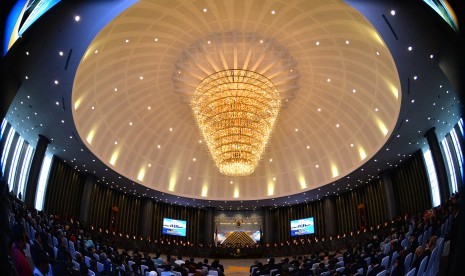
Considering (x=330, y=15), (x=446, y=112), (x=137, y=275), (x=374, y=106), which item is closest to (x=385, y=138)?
(x=374, y=106)

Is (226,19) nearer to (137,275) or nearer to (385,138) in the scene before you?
(385,138)

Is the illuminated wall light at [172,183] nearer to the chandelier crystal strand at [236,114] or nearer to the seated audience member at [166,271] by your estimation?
the chandelier crystal strand at [236,114]

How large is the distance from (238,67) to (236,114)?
11.1 feet

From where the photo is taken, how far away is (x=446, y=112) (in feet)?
59.3

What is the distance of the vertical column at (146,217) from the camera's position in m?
29.1

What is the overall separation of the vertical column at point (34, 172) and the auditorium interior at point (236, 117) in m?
0.07

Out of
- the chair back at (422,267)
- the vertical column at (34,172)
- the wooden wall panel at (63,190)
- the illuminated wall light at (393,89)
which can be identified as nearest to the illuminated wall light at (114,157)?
the wooden wall panel at (63,190)

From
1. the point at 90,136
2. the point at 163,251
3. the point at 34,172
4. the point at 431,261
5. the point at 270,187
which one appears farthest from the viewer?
the point at 270,187

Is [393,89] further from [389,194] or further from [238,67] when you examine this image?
[389,194]

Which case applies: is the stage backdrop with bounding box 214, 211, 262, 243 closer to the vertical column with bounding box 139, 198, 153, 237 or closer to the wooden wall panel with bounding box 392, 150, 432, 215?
the vertical column with bounding box 139, 198, 153, 237

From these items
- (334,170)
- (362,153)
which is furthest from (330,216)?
(362,153)

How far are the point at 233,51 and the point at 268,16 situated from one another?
2.82m

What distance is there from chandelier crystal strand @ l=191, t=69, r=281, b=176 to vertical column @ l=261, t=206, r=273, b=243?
12.7 meters

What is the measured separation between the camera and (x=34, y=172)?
19.8 m
